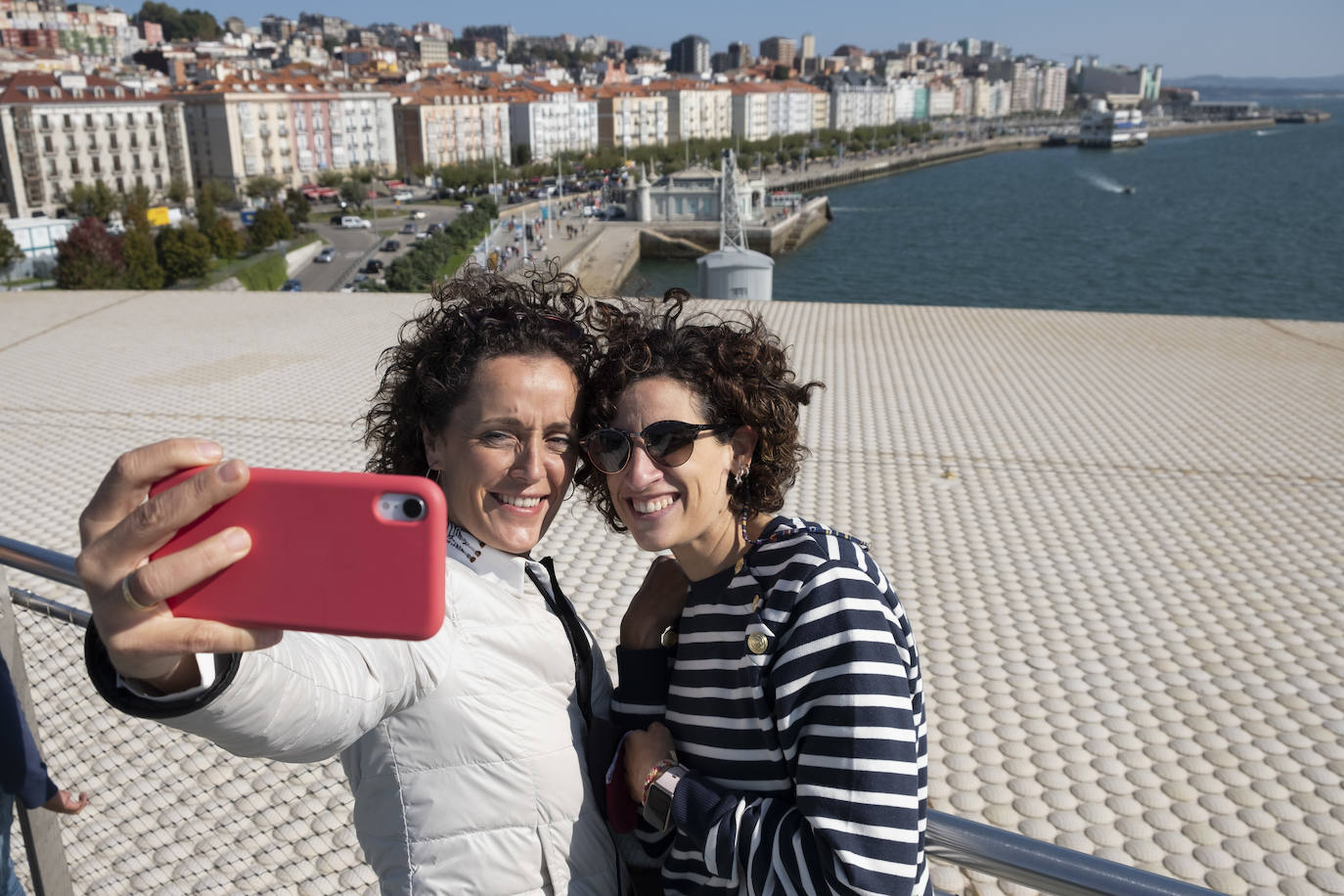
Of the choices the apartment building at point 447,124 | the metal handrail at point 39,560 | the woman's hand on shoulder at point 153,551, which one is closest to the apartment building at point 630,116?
the apartment building at point 447,124

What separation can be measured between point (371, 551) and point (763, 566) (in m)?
0.32

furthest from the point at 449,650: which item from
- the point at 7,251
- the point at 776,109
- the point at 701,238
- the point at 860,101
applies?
the point at 860,101

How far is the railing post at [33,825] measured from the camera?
38.9 inches

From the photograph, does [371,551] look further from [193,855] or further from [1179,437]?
[1179,437]

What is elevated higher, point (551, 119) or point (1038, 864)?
point (551, 119)

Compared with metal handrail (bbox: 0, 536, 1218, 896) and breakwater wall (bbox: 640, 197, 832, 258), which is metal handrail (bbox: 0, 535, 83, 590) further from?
breakwater wall (bbox: 640, 197, 832, 258)

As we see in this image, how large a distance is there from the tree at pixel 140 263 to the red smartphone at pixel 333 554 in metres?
18.3

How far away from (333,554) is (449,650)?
0.23 metres

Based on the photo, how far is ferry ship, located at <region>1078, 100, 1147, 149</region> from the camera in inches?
2260

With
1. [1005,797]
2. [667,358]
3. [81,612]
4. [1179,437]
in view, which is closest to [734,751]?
[667,358]

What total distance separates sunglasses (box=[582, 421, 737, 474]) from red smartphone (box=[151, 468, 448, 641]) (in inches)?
13.4

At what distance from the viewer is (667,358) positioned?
761 millimetres

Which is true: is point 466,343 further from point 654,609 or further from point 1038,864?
point 1038,864

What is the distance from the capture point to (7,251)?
1748cm
